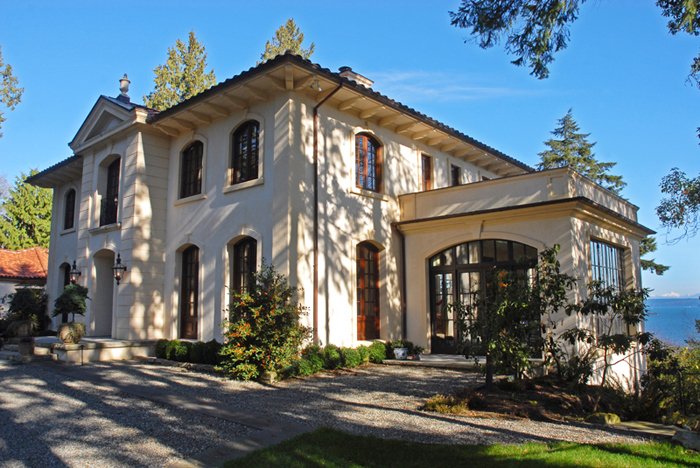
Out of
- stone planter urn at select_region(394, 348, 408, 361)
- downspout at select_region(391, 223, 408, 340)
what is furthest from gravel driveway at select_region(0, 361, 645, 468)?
downspout at select_region(391, 223, 408, 340)

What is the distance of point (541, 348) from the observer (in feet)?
25.1

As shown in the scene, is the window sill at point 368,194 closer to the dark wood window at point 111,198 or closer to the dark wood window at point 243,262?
the dark wood window at point 243,262

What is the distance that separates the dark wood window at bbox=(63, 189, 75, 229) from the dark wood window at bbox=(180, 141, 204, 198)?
790 centimetres

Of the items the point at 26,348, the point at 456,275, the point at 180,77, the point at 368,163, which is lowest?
the point at 26,348

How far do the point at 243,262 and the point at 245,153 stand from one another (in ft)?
9.10

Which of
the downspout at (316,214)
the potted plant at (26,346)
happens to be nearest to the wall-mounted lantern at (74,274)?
the potted plant at (26,346)

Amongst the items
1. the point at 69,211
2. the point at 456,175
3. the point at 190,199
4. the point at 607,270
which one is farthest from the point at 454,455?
the point at 69,211

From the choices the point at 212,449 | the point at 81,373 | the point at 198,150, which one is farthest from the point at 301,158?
the point at 212,449

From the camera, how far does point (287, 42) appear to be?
29.0 metres

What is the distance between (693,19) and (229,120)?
9.99 m

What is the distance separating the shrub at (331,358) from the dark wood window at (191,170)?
19.6ft

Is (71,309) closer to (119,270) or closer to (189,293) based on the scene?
(119,270)

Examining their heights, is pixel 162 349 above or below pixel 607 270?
below

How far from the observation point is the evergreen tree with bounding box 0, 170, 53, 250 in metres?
33.0
